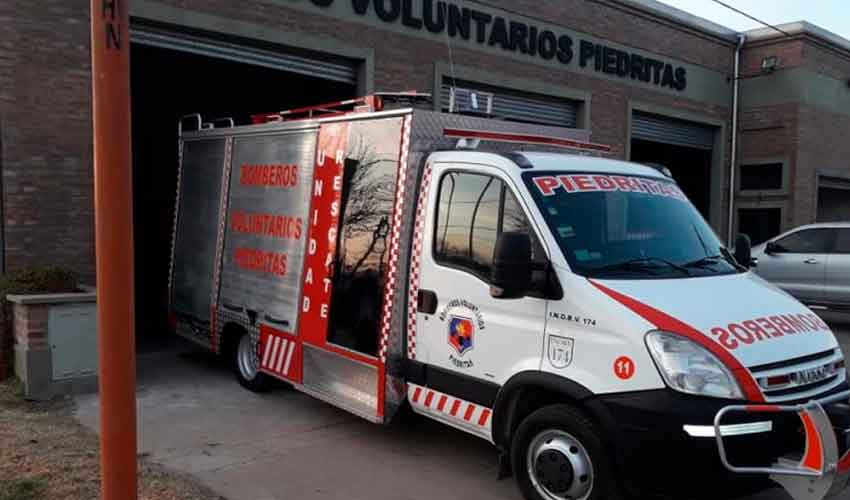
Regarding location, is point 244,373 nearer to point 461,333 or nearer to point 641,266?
point 461,333

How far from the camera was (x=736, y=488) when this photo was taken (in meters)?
4.17

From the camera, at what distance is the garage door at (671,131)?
57.2 feet

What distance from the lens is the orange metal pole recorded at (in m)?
3.13

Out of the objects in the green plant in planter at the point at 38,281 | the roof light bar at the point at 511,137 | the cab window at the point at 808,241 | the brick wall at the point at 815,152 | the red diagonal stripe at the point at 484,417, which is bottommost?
the red diagonal stripe at the point at 484,417

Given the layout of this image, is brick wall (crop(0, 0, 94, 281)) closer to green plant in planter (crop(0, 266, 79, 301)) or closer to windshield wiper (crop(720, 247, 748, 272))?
green plant in planter (crop(0, 266, 79, 301))

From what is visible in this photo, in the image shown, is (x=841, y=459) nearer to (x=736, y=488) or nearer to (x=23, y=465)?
(x=736, y=488)

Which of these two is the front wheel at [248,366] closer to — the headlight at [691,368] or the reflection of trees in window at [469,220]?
the reflection of trees in window at [469,220]

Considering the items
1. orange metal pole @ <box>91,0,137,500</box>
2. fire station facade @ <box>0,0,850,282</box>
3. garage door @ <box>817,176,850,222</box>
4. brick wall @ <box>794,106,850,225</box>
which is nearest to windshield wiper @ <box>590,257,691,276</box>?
orange metal pole @ <box>91,0,137,500</box>

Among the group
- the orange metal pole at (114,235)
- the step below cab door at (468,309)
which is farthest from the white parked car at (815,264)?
the orange metal pole at (114,235)

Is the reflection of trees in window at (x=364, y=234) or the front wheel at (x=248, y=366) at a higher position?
the reflection of trees in window at (x=364, y=234)

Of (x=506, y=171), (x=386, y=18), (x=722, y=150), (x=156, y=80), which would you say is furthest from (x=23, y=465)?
(x=722, y=150)

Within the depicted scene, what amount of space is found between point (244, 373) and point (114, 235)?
4992 mm

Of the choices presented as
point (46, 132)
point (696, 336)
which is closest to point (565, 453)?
point (696, 336)

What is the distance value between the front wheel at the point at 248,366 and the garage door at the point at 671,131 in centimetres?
1181
